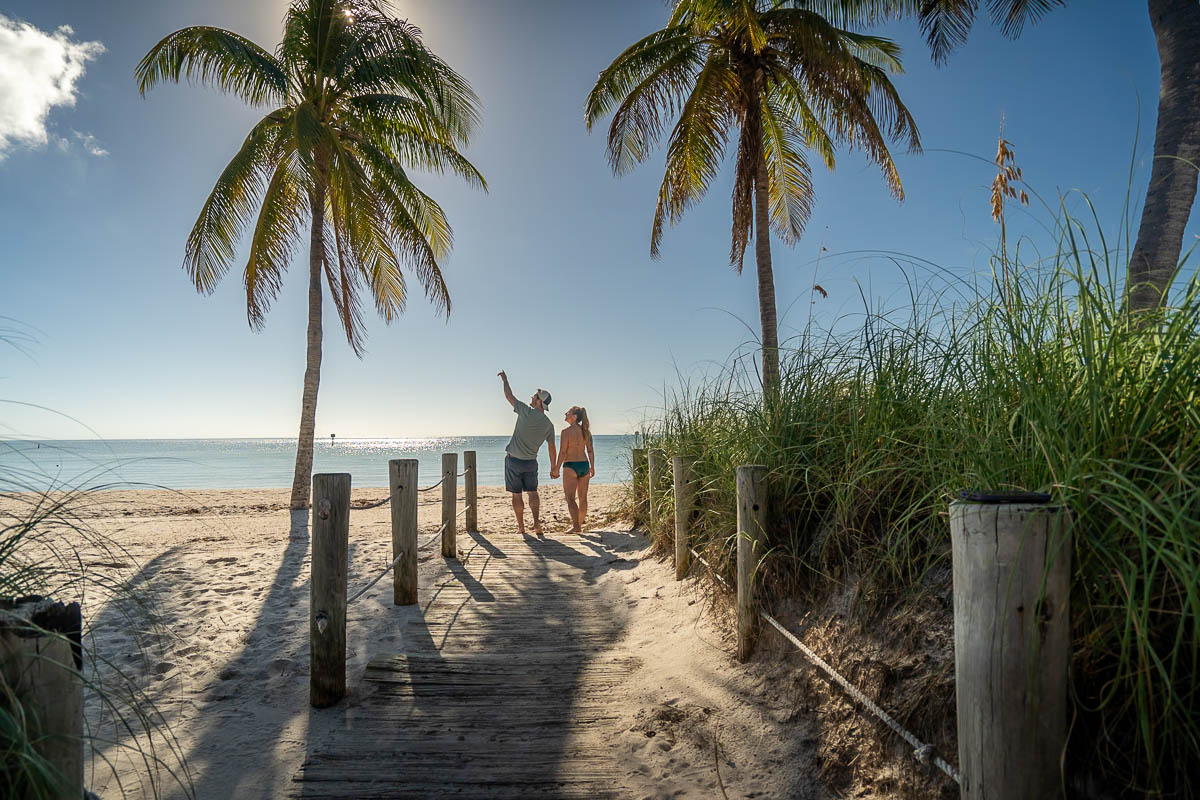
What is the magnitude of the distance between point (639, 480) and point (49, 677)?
706cm

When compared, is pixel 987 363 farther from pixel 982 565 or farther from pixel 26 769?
pixel 26 769

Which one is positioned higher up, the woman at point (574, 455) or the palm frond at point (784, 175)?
the palm frond at point (784, 175)

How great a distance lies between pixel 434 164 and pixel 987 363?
1206 cm

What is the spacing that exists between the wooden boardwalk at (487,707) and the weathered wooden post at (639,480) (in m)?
2.49

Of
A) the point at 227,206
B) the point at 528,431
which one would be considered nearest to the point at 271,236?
the point at 227,206

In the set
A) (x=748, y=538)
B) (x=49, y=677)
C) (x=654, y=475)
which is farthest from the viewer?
(x=654, y=475)

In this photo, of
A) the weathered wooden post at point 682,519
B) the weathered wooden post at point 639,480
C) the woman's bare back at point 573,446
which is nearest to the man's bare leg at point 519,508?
the woman's bare back at point 573,446

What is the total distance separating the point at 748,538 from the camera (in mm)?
3297

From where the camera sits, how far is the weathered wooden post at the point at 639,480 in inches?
316

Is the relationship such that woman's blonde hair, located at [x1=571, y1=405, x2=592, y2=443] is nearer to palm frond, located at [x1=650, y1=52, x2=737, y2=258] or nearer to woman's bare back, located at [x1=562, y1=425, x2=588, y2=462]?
woman's bare back, located at [x1=562, y1=425, x2=588, y2=462]

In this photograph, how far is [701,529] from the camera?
16.3ft

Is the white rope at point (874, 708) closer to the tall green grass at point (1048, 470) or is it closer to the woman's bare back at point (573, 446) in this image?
the tall green grass at point (1048, 470)

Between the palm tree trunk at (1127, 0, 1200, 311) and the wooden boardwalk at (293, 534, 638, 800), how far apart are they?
5.77 metres

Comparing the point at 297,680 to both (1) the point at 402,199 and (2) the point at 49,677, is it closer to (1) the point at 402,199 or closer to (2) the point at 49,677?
(2) the point at 49,677
